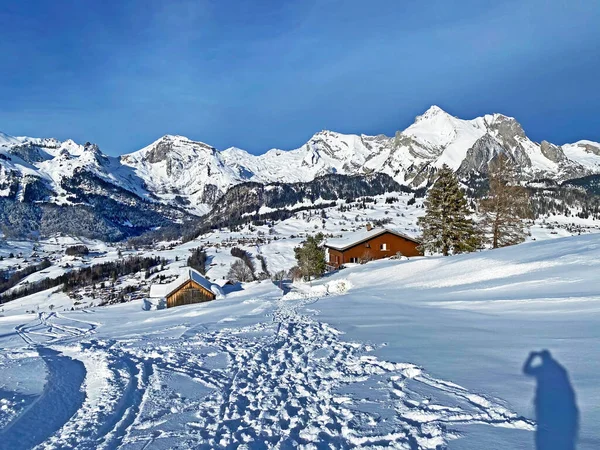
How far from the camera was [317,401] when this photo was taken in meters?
7.16

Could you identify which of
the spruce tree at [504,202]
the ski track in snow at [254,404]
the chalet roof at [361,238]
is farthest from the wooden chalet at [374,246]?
the ski track in snow at [254,404]

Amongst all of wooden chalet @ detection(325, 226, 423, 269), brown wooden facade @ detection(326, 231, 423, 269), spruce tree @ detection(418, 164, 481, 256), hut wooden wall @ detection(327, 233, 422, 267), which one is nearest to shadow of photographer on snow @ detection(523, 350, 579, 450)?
spruce tree @ detection(418, 164, 481, 256)

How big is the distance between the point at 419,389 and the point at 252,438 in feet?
10.4

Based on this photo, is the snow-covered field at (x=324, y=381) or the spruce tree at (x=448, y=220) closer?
the snow-covered field at (x=324, y=381)

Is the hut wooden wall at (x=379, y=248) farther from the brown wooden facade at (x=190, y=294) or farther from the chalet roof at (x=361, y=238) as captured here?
the brown wooden facade at (x=190, y=294)

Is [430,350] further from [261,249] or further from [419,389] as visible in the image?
[261,249]

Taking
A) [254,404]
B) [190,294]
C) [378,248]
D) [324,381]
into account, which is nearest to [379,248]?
[378,248]

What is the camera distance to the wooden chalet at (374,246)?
65750 mm

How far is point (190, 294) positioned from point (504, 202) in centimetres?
4131

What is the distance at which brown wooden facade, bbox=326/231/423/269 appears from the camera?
6575 cm

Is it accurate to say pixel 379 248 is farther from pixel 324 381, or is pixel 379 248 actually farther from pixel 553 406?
pixel 553 406

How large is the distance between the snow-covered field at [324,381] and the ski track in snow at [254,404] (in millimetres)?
32

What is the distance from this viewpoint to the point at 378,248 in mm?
67000

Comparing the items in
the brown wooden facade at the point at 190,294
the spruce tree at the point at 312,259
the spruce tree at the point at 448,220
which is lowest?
the brown wooden facade at the point at 190,294
